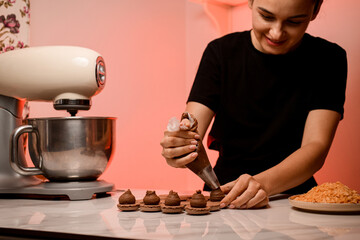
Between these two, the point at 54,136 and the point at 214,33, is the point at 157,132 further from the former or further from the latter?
the point at 54,136

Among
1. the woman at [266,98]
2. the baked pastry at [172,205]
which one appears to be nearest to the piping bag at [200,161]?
the baked pastry at [172,205]

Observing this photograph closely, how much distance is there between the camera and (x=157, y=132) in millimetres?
2781

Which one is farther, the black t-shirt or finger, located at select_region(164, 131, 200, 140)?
the black t-shirt

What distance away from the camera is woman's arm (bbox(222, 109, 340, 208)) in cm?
96

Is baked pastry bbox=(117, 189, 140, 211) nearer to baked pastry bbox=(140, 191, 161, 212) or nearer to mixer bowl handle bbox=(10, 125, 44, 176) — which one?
baked pastry bbox=(140, 191, 161, 212)

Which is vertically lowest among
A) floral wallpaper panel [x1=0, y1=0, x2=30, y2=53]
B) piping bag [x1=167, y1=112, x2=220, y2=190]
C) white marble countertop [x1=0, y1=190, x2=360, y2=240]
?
white marble countertop [x1=0, y1=190, x2=360, y2=240]

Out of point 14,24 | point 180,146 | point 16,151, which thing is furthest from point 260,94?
point 14,24

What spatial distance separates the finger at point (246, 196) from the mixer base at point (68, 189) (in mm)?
417

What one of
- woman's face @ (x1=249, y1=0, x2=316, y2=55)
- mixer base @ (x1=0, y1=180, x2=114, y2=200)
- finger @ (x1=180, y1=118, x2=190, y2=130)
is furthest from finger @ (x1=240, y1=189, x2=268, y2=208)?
woman's face @ (x1=249, y1=0, x2=316, y2=55)

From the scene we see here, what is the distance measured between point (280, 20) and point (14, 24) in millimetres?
1241

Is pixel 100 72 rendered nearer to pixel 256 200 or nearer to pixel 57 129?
pixel 57 129

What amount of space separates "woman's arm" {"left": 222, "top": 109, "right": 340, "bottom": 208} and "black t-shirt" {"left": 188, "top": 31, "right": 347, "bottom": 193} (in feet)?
0.38

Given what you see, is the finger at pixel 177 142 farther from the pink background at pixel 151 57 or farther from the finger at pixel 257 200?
the pink background at pixel 151 57

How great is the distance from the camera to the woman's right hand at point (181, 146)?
1.00 metres
